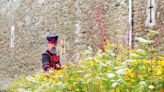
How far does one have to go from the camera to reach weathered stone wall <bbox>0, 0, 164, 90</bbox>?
32.2 feet

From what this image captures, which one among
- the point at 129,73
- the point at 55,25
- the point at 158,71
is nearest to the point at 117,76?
the point at 129,73

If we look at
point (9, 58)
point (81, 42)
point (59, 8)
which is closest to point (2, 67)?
point (9, 58)

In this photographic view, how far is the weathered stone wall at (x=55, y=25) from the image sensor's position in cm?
982

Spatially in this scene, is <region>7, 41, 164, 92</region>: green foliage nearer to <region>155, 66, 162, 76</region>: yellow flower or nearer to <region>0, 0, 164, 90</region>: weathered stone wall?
<region>155, 66, 162, 76</region>: yellow flower

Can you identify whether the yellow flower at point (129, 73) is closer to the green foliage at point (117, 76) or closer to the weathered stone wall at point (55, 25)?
the green foliage at point (117, 76)

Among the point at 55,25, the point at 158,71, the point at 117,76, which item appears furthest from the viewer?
the point at 55,25

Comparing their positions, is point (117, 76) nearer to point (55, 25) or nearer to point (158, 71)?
point (158, 71)

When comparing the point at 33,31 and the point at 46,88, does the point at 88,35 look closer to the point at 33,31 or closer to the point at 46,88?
the point at 33,31

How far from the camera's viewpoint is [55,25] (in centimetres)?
1249

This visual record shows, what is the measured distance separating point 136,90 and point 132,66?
17.9 inches

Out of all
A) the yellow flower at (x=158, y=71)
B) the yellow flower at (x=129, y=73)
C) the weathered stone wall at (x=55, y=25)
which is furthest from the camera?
the weathered stone wall at (x=55, y=25)

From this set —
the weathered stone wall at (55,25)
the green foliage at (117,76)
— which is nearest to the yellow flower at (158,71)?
the green foliage at (117,76)

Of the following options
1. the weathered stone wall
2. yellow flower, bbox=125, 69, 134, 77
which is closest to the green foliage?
yellow flower, bbox=125, 69, 134, 77

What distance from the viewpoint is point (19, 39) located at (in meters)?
14.9
